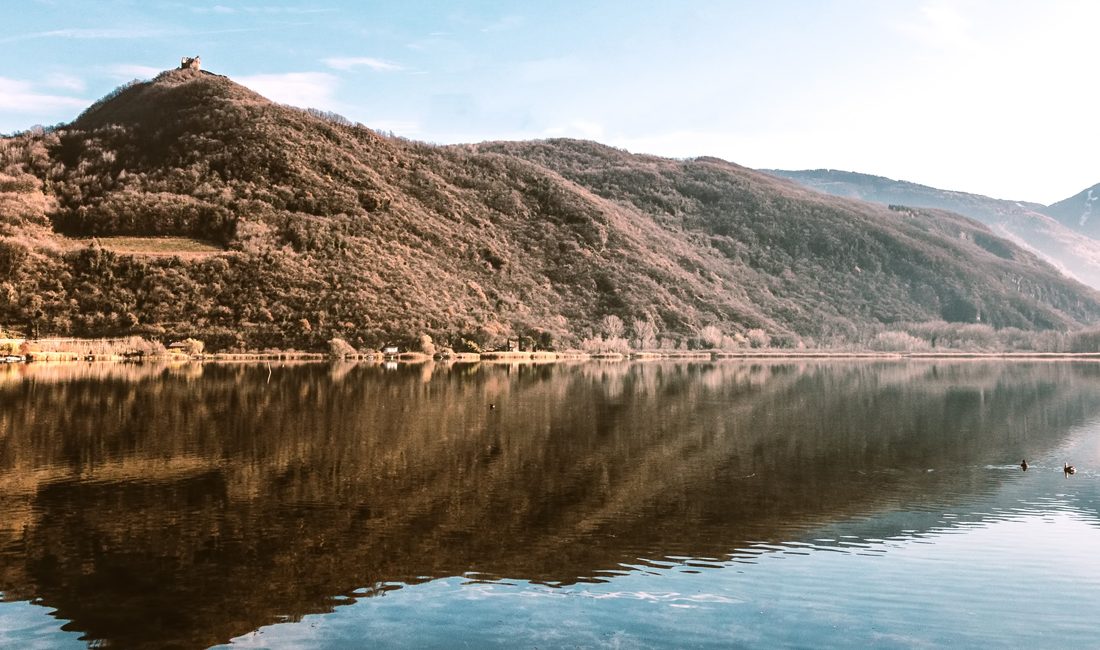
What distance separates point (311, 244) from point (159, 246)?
54.8 ft

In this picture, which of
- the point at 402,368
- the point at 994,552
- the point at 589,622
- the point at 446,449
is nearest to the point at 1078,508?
the point at 994,552

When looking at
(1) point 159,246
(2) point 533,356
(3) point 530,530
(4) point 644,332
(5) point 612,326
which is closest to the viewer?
(3) point 530,530

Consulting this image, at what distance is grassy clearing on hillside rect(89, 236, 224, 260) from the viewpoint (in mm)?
102438

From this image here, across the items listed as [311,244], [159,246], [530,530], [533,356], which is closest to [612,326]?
[533,356]

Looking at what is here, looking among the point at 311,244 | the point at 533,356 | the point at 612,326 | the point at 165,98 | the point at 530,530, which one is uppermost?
the point at 165,98

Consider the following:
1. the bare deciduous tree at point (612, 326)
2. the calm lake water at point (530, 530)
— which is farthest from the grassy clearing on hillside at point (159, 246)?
the calm lake water at point (530, 530)

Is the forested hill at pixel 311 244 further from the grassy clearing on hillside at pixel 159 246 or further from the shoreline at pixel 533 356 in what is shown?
the shoreline at pixel 533 356

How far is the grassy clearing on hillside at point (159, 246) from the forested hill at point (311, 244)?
0.41 metres

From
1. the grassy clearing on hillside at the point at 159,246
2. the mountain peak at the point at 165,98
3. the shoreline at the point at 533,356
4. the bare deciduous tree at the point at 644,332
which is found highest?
the mountain peak at the point at 165,98

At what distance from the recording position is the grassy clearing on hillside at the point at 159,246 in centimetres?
10244

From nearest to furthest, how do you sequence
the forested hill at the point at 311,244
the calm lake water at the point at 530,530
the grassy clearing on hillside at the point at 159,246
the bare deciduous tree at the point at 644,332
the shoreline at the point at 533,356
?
1. the calm lake water at the point at 530,530
2. the shoreline at the point at 533,356
3. the forested hill at the point at 311,244
4. the grassy clearing on hillside at the point at 159,246
5. the bare deciduous tree at the point at 644,332

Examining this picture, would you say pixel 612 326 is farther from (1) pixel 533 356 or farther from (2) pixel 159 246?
(2) pixel 159 246

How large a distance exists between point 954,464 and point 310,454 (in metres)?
20.8

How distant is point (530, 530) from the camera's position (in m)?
19.7
